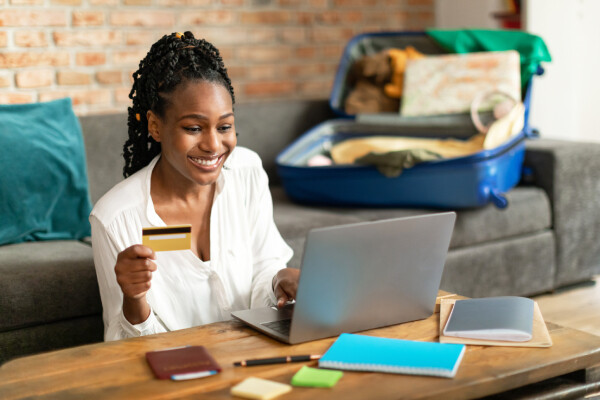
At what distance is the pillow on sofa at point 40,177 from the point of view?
236 cm

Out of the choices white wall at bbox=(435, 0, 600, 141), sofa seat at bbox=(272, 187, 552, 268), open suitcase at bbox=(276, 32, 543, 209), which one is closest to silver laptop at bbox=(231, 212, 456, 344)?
sofa seat at bbox=(272, 187, 552, 268)

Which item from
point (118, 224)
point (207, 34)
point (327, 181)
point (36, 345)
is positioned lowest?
point (36, 345)

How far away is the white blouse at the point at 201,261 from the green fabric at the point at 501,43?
1.75 meters

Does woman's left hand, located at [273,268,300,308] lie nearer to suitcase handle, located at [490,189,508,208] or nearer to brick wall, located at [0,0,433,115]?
suitcase handle, located at [490,189,508,208]

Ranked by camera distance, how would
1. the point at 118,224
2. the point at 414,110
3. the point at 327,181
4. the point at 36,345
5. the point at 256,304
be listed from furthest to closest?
the point at 414,110
the point at 327,181
the point at 36,345
the point at 256,304
the point at 118,224

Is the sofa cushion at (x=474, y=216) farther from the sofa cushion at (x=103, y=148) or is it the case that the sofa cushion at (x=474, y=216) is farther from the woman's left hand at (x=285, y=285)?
the woman's left hand at (x=285, y=285)

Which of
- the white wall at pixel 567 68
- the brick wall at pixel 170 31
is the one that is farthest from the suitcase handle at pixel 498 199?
the brick wall at pixel 170 31

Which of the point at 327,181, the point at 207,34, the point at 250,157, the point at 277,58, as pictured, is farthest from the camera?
the point at 277,58

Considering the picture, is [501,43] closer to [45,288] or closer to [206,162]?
[206,162]

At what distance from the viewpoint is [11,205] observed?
92.7 inches

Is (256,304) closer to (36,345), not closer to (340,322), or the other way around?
(340,322)

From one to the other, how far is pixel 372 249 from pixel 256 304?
0.50 metres

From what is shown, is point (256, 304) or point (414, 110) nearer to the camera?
point (256, 304)

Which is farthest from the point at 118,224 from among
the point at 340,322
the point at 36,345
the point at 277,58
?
the point at 277,58
